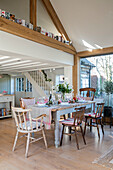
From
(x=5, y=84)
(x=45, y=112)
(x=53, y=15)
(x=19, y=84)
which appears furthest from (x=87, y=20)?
(x=5, y=84)

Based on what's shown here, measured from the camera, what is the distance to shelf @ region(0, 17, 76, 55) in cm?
347

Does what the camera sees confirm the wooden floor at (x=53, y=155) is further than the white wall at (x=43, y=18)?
No

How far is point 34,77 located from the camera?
859cm

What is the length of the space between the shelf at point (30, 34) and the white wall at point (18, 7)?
209 cm

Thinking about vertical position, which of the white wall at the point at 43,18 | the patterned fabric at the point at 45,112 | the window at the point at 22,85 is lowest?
the patterned fabric at the point at 45,112

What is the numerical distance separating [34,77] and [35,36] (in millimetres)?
4470

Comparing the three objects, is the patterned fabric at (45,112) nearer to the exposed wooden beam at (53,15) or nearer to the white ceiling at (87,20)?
the white ceiling at (87,20)

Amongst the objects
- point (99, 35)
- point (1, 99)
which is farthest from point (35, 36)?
point (1, 99)

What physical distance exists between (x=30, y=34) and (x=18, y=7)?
2845mm

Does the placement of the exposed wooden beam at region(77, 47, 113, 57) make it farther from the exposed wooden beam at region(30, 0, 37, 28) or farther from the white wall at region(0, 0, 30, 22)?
the white wall at region(0, 0, 30, 22)

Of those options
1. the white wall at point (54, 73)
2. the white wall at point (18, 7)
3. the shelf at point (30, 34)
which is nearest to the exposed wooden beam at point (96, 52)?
the shelf at point (30, 34)

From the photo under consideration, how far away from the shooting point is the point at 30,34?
410 cm

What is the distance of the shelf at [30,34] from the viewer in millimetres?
3470

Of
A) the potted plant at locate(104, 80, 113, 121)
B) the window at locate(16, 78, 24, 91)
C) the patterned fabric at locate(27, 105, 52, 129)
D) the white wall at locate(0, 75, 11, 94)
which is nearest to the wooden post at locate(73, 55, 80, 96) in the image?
the potted plant at locate(104, 80, 113, 121)
